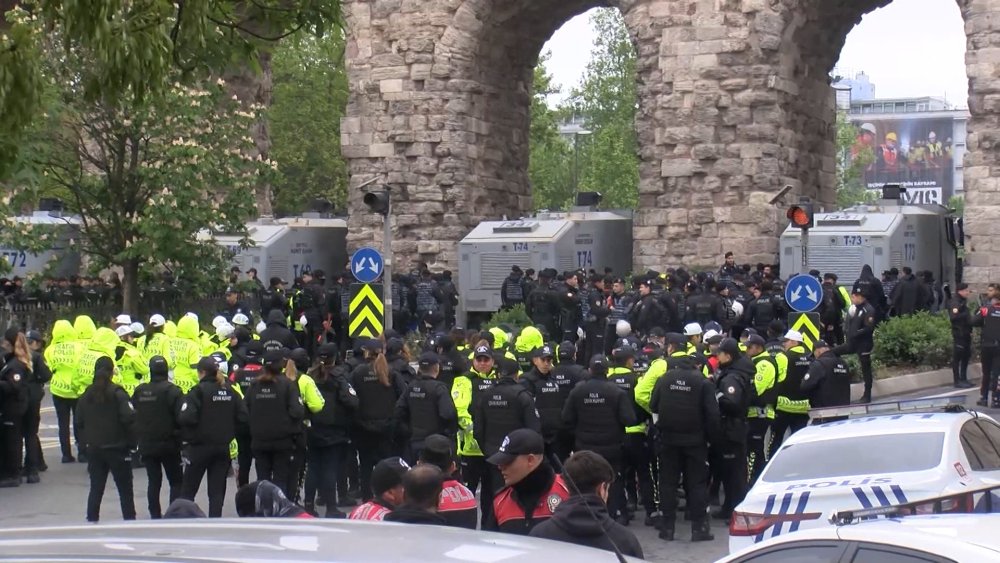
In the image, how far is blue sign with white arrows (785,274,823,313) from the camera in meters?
17.2

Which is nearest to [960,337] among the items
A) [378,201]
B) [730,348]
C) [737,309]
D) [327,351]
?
[737,309]

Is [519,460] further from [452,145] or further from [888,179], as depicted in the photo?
[888,179]

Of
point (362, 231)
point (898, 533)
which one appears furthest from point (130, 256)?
point (898, 533)

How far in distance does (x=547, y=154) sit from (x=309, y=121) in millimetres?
15588

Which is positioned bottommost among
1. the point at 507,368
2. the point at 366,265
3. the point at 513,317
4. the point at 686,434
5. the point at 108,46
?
the point at 686,434

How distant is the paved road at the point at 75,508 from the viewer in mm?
11672

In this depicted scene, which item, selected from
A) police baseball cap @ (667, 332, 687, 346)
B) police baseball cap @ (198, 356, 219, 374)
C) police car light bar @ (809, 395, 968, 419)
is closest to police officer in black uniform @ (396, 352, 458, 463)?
police baseball cap @ (198, 356, 219, 374)

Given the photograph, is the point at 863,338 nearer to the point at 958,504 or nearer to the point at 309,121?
the point at 958,504

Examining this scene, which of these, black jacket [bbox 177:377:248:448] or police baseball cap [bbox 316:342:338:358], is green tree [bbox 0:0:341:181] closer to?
black jacket [bbox 177:377:248:448]

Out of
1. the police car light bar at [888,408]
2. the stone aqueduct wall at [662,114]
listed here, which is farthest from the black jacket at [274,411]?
the stone aqueduct wall at [662,114]

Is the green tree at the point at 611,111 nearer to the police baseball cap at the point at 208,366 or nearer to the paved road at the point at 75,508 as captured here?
the paved road at the point at 75,508

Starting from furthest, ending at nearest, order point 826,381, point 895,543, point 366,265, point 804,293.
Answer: point 366,265
point 804,293
point 826,381
point 895,543

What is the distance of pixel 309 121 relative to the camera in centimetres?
5109

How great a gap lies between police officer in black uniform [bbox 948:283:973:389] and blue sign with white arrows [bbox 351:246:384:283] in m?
8.18
